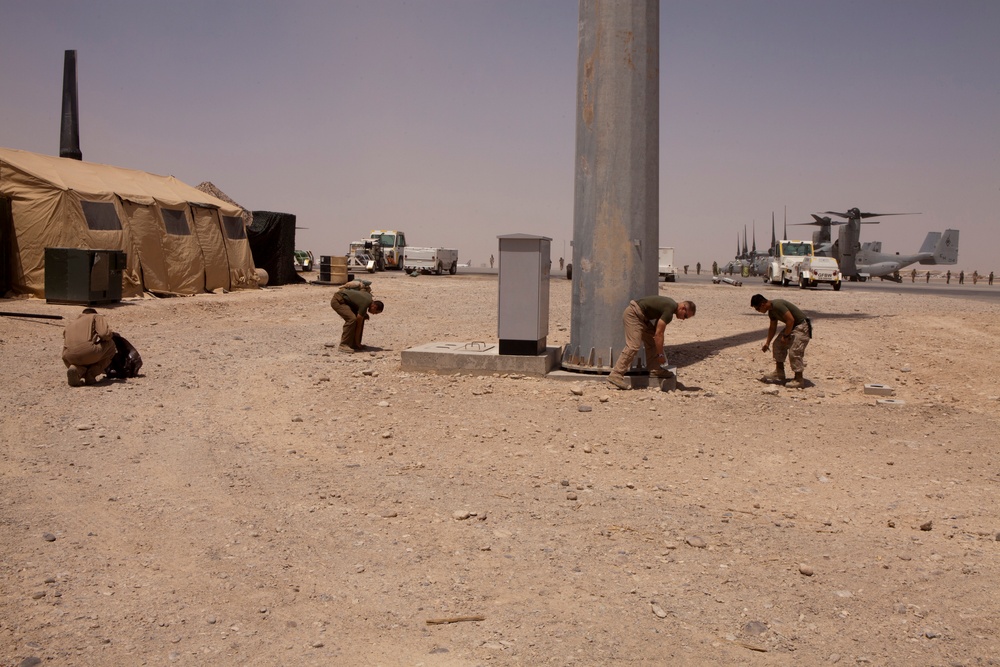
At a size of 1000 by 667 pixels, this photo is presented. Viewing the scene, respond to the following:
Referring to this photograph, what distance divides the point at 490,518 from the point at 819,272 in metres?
30.2

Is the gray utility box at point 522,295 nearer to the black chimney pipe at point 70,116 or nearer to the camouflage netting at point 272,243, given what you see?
the camouflage netting at point 272,243

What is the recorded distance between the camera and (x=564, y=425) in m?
8.20

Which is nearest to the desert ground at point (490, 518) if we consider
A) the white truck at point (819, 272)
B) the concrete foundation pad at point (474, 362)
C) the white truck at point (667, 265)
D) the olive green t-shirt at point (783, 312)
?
the concrete foundation pad at point (474, 362)

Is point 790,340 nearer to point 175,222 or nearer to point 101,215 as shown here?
point 101,215

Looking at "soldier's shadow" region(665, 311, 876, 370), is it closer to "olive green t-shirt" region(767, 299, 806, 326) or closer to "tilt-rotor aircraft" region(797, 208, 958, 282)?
"olive green t-shirt" region(767, 299, 806, 326)

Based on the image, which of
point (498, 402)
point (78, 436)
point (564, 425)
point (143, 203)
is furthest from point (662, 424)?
point (143, 203)

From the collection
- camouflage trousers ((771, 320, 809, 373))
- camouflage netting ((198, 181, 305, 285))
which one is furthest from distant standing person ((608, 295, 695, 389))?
camouflage netting ((198, 181, 305, 285))

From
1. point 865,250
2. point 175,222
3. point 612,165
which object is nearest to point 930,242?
point 865,250

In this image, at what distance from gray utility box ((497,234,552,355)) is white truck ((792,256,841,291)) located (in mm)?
25217

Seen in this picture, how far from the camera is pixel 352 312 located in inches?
487

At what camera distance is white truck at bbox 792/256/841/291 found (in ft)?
108

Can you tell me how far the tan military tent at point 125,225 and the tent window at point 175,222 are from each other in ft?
0.09

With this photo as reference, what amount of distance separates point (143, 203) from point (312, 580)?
19.8 m

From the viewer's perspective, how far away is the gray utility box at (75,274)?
1831 centimetres
